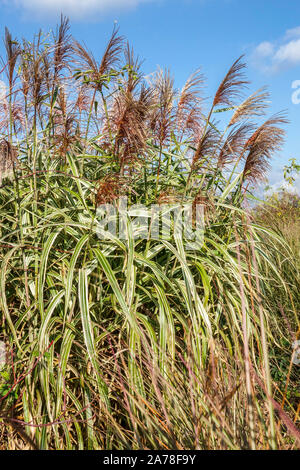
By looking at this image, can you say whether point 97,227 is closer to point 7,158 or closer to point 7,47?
point 7,158

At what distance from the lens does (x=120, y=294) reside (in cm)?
186

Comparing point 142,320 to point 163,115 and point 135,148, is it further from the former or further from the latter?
point 163,115

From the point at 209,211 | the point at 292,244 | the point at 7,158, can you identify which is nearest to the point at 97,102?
the point at 7,158

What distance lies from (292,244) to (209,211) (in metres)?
1.95

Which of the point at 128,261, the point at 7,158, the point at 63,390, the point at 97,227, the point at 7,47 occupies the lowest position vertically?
the point at 63,390

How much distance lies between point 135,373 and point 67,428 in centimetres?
40

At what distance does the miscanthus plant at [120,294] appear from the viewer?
5.57 ft

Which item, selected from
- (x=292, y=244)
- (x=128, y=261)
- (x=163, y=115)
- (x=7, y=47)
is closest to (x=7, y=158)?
(x=7, y=47)

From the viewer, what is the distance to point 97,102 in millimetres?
2596

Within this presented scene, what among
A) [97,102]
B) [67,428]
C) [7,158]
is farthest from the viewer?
[97,102]

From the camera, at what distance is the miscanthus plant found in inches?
66.8

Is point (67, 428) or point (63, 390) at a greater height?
point (63, 390)

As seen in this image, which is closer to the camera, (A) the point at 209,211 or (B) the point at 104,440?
(B) the point at 104,440
